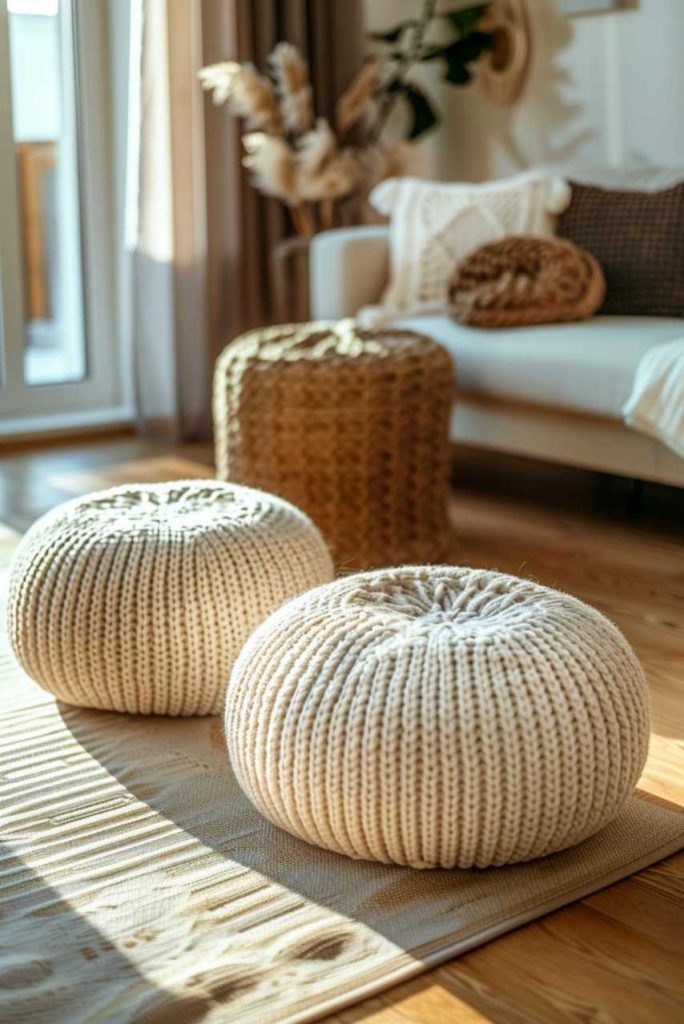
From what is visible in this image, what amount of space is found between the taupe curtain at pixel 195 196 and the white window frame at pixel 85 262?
27 centimetres

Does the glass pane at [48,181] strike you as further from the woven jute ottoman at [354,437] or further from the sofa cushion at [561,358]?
the woven jute ottoman at [354,437]

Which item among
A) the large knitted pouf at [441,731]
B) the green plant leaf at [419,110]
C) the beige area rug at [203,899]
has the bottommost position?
the beige area rug at [203,899]

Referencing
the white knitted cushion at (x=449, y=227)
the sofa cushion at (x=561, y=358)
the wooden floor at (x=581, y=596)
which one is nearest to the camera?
the wooden floor at (x=581, y=596)

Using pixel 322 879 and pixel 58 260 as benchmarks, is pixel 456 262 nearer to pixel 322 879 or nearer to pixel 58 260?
pixel 58 260

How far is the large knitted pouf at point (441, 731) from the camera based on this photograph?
1.47 meters

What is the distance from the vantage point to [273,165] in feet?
13.4

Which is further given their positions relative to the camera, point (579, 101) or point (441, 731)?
point (579, 101)

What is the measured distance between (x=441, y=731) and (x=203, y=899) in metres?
0.33

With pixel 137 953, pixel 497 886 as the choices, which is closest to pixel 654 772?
pixel 497 886

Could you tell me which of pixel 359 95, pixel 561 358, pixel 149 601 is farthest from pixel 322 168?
pixel 149 601

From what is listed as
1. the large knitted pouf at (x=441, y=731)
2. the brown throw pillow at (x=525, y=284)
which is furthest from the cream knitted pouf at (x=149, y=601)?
the brown throw pillow at (x=525, y=284)

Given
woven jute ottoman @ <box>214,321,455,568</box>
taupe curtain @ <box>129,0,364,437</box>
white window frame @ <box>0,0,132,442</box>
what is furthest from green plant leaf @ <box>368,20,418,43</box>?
woven jute ottoman @ <box>214,321,455,568</box>

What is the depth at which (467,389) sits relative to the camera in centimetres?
334

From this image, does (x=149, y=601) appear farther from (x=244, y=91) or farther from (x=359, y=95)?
(x=359, y=95)
